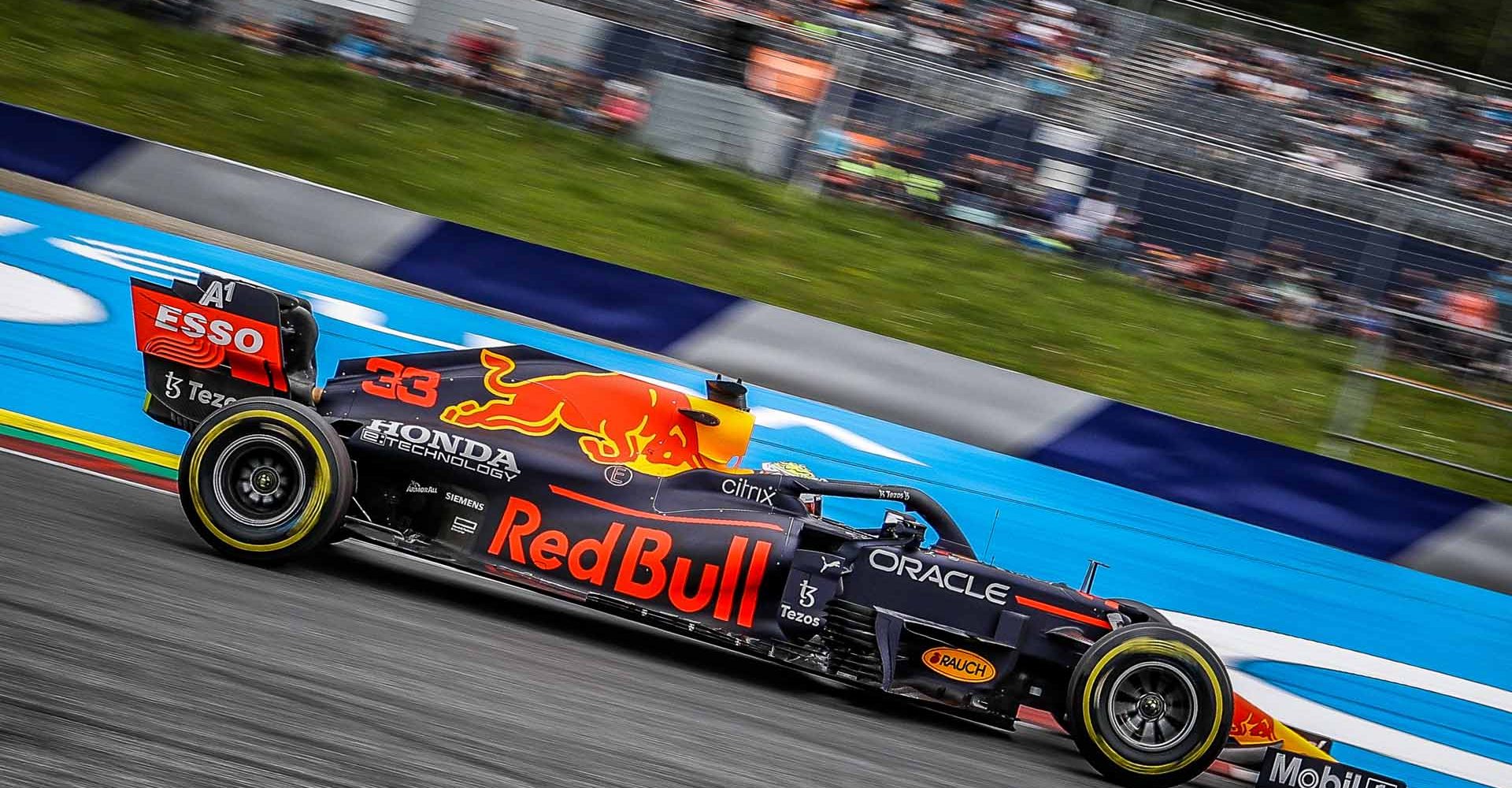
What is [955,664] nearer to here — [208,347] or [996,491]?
[996,491]

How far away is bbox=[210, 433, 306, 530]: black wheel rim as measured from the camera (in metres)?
5.04

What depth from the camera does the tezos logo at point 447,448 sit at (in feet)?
17.0

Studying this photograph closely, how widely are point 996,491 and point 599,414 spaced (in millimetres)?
2371

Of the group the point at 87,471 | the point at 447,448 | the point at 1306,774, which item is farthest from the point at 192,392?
the point at 1306,774

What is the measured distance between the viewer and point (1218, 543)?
6.66 meters

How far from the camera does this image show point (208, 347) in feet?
17.6

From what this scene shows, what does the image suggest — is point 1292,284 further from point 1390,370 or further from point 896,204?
point 896,204

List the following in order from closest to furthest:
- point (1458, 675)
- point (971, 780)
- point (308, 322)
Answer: point (971, 780), point (308, 322), point (1458, 675)

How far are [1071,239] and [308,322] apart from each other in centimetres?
546

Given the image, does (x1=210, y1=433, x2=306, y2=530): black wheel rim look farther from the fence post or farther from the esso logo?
the fence post

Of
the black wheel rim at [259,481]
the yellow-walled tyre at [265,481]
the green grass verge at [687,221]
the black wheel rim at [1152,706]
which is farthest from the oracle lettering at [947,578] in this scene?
the green grass verge at [687,221]

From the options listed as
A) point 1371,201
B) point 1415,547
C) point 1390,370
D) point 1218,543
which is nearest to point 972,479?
point 1218,543

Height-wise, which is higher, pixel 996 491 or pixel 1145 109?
pixel 1145 109

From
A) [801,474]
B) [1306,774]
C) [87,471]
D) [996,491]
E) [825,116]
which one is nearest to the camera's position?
[1306,774]
